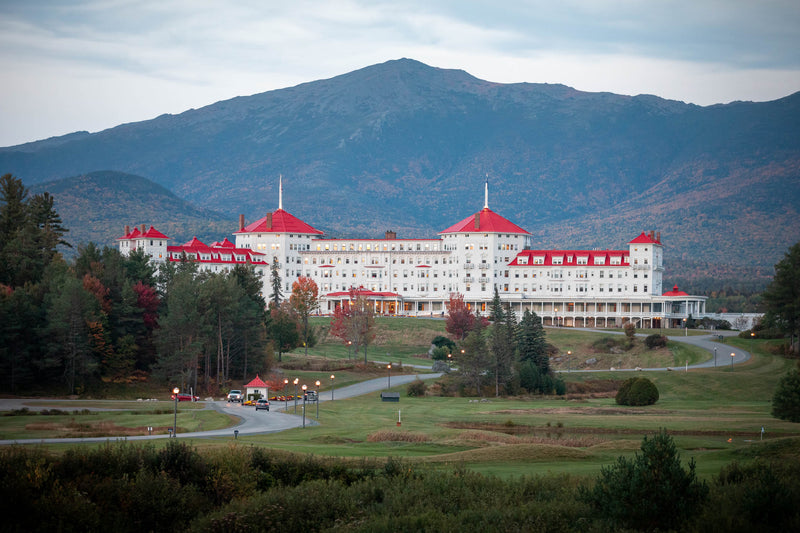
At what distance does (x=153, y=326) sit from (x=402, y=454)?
5719 cm

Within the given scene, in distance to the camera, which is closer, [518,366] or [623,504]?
[623,504]

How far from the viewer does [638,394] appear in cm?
7644

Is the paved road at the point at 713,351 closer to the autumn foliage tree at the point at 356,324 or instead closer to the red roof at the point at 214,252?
the autumn foliage tree at the point at 356,324

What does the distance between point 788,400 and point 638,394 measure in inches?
738

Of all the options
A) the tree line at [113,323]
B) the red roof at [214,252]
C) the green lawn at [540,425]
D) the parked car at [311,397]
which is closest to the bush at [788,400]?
the green lawn at [540,425]

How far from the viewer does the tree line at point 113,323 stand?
8188 cm

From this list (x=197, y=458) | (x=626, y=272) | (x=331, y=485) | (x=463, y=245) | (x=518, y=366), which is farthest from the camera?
(x=463, y=245)

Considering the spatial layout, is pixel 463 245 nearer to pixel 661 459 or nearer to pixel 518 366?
pixel 518 366

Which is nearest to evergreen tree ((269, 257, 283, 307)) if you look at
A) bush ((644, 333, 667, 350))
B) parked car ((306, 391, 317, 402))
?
bush ((644, 333, 667, 350))

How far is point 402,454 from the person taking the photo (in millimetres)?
Answer: 44000

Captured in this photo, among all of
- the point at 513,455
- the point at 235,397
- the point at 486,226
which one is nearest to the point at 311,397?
the point at 235,397

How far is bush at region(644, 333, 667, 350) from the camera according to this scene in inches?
4557

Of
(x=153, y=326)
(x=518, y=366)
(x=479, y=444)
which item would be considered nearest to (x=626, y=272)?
(x=518, y=366)

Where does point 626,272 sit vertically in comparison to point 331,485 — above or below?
above
